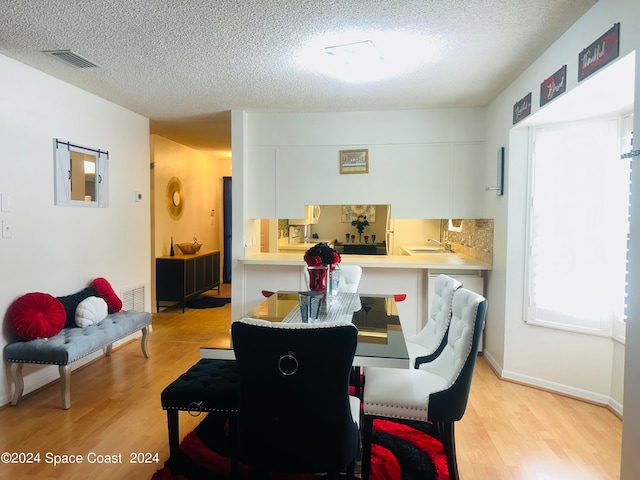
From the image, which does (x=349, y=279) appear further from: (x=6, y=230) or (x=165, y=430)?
(x=6, y=230)

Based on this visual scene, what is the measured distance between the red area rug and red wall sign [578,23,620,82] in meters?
2.15

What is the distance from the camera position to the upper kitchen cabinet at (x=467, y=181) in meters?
4.06

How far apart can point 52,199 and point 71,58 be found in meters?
1.08

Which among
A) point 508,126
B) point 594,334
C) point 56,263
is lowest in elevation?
point 594,334

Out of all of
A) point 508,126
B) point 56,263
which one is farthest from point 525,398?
point 56,263

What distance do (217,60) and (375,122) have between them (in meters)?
1.84

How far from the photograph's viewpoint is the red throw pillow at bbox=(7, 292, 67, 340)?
9.11 ft

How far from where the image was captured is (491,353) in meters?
3.66

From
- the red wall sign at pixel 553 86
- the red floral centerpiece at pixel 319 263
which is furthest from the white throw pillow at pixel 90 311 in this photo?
the red wall sign at pixel 553 86

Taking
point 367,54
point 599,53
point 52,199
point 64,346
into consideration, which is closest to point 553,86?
point 599,53

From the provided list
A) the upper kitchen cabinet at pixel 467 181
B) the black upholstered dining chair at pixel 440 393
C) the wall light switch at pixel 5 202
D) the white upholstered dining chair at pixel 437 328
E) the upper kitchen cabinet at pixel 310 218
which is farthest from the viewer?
the upper kitchen cabinet at pixel 310 218

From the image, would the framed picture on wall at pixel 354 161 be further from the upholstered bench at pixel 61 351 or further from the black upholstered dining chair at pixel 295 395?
the black upholstered dining chair at pixel 295 395

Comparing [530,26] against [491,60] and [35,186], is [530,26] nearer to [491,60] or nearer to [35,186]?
[491,60]

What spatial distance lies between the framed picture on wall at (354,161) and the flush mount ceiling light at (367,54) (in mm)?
1087
